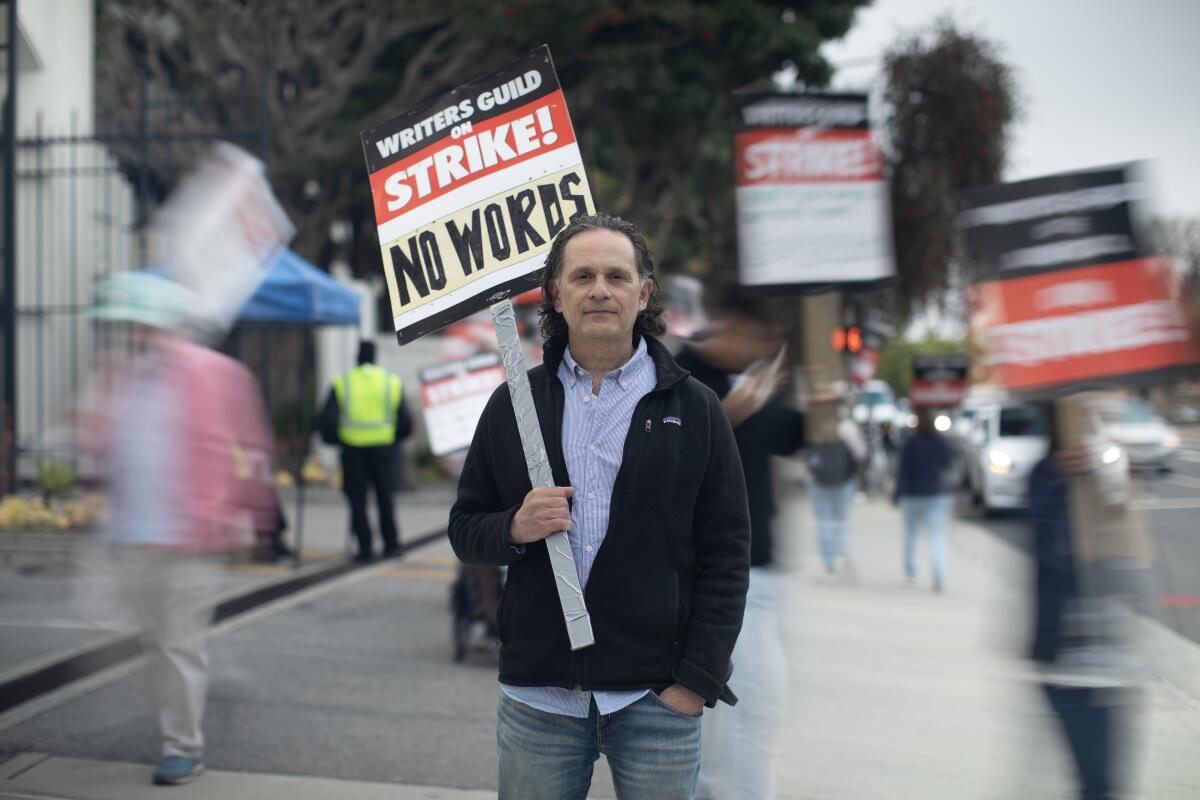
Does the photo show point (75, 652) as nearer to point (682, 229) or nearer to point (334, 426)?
point (334, 426)

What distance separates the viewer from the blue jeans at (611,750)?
8.15 ft

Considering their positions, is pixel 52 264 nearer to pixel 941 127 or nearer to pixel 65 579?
pixel 65 579

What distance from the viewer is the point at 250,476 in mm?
4520

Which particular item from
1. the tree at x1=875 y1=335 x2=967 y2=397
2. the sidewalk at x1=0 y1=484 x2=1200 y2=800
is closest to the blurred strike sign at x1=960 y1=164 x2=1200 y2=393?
the sidewalk at x1=0 y1=484 x2=1200 y2=800

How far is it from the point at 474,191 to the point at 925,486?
7.90 meters

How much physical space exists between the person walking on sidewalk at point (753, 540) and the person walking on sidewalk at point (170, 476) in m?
1.80

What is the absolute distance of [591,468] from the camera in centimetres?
253

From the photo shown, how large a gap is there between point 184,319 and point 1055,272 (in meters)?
3.11

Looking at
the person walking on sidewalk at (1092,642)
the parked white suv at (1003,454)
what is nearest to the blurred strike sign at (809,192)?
the person walking on sidewalk at (1092,642)

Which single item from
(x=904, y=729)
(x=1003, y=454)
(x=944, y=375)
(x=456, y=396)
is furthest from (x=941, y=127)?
(x=904, y=729)

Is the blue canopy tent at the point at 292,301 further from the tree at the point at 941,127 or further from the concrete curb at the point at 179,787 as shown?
the tree at the point at 941,127

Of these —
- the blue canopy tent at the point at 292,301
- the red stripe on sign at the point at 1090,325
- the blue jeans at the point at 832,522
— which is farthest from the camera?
the blue jeans at the point at 832,522

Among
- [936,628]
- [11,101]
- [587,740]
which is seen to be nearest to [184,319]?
[587,740]

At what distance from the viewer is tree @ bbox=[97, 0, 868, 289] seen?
16.7 meters
